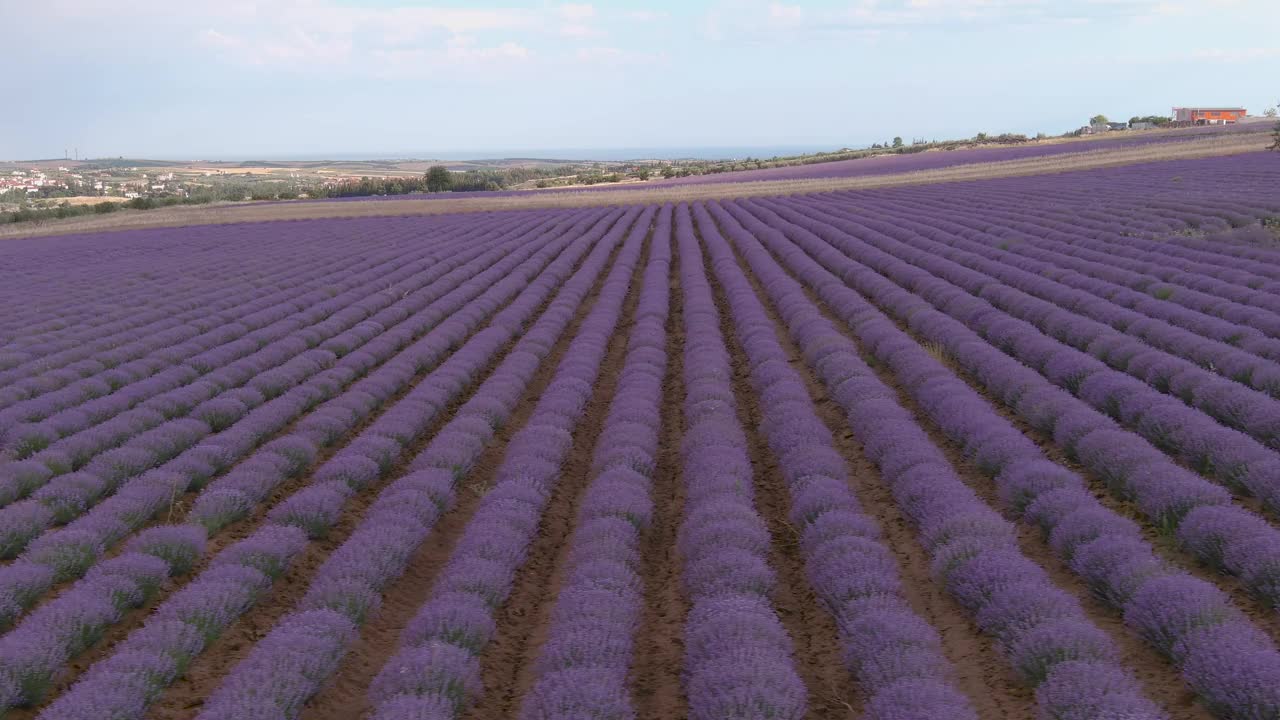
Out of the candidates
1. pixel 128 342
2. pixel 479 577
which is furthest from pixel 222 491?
pixel 128 342

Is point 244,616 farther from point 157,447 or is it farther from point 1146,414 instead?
point 1146,414

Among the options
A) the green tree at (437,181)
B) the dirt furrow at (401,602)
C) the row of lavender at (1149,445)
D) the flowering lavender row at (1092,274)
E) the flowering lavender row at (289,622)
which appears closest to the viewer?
the flowering lavender row at (289,622)

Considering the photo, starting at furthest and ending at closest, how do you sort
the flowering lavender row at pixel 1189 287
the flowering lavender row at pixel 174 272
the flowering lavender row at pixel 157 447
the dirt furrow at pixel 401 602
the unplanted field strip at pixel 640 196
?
the unplanted field strip at pixel 640 196 < the flowering lavender row at pixel 174 272 < the flowering lavender row at pixel 1189 287 < the flowering lavender row at pixel 157 447 < the dirt furrow at pixel 401 602

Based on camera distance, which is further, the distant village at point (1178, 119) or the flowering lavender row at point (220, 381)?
the distant village at point (1178, 119)

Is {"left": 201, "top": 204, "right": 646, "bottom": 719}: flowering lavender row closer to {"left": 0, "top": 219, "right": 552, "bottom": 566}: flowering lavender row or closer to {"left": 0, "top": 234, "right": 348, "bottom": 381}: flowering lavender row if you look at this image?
{"left": 0, "top": 219, "right": 552, "bottom": 566}: flowering lavender row

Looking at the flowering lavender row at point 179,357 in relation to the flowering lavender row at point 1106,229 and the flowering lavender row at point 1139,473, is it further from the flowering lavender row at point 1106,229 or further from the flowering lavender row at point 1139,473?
the flowering lavender row at point 1106,229

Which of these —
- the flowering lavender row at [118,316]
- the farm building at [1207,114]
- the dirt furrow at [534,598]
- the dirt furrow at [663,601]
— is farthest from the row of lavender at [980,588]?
the farm building at [1207,114]

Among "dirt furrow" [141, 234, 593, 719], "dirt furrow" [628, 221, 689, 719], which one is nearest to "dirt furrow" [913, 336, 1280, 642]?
"dirt furrow" [628, 221, 689, 719]
